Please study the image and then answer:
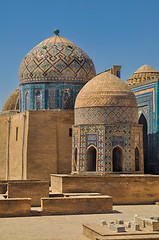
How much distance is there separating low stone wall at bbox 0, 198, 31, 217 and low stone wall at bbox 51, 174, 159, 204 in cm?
308

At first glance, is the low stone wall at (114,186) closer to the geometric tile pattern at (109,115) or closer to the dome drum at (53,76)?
the geometric tile pattern at (109,115)

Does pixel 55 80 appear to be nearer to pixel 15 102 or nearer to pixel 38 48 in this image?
pixel 38 48

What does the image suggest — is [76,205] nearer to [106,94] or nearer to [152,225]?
[152,225]

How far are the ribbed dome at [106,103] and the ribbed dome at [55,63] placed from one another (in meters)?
3.63

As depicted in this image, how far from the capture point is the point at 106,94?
20.5 meters

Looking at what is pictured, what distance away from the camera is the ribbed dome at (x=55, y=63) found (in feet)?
79.9

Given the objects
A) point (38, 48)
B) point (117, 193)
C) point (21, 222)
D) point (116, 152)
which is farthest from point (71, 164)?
point (21, 222)

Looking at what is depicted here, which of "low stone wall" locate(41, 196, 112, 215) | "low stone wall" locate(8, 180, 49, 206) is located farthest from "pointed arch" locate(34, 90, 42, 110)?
"low stone wall" locate(41, 196, 112, 215)

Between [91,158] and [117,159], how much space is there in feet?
3.70

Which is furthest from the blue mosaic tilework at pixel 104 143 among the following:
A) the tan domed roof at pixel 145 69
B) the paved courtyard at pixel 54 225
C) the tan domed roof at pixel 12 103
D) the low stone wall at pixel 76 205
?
the tan domed roof at pixel 12 103

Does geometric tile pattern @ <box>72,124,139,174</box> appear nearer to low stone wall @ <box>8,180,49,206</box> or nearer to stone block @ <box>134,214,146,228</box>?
low stone wall @ <box>8,180,49,206</box>

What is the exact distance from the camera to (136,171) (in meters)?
20.1

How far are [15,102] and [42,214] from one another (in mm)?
14849

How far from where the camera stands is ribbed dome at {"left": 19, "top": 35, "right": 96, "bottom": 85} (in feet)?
79.9
